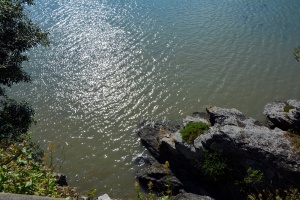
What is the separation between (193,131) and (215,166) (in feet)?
10.1

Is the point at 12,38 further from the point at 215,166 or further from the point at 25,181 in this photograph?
the point at 215,166

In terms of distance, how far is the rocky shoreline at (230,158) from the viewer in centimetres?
1669

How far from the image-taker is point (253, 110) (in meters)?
25.8

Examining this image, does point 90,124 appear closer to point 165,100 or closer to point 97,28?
point 165,100

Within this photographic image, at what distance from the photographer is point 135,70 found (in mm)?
30438

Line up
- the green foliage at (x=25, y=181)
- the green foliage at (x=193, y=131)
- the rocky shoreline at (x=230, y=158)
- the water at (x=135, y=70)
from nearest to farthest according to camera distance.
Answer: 1. the green foliage at (x=25, y=181)
2. the rocky shoreline at (x=230, y=158)
3. the green foliage at (x=193, y=131)
4. the water at (x=135, y=70)

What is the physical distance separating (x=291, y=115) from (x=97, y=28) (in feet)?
86.7

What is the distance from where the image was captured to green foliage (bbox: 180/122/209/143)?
20141 mm

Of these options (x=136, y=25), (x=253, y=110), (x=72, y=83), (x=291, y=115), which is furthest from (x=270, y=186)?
(x=136, y=25)

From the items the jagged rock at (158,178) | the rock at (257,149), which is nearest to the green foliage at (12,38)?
the jagged rock at (158,178)

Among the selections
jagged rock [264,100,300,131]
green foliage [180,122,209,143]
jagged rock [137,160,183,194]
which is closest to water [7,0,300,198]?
jagged rock [137,160,183,194]

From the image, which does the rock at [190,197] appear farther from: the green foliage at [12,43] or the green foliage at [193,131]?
the green foliage at [12,43]

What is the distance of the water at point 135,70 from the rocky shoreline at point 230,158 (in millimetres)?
2726

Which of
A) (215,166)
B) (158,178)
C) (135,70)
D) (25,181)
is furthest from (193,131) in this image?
(25,181)
